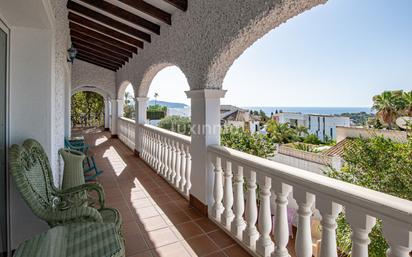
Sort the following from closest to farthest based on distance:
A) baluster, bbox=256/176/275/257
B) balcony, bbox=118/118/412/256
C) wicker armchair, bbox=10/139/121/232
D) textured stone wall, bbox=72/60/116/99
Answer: balcony, bbox=118/118/412/256
wicker armchair, bbox=10/139/121/232
baluster, bbox=256/176/275/257
textured stone wall, bbox=72/60/116/99

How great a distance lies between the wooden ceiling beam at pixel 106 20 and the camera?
14.3 ft

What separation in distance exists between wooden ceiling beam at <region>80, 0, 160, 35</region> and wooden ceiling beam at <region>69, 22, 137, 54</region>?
78.5 inches

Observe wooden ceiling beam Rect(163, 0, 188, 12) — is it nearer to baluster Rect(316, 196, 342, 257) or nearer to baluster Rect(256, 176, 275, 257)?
baluster Rect(256, 176, 275, 257)

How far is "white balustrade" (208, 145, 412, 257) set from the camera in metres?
1.10

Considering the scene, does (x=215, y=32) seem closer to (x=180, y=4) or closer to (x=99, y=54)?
(x=180, y=4)

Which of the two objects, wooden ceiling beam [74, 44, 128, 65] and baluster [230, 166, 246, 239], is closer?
baluster [230, 166, 246, 239]

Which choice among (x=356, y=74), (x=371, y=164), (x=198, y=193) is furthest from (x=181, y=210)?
(x=356, y=74)

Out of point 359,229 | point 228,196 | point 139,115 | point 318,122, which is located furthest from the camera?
point 318,122

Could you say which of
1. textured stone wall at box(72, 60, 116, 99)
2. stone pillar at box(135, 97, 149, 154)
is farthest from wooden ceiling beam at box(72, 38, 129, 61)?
textured stone wall at box(72, 60, 116, 99)

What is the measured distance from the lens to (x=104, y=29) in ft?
17.0

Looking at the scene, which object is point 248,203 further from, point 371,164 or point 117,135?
point 117,135

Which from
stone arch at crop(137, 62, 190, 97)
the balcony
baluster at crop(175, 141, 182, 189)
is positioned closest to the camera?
the balcony

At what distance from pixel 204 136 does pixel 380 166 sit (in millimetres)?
5422

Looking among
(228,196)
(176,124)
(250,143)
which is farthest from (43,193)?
(176,124)
